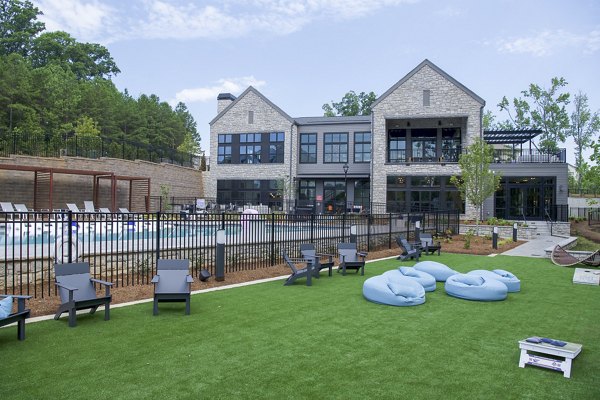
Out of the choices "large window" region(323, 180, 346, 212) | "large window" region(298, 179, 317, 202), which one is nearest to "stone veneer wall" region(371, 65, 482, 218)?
"large window" region(323, 180, 346, 212)

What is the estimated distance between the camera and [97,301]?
728 centimetres

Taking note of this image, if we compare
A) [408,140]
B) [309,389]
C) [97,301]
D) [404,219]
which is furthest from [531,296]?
[408,140]

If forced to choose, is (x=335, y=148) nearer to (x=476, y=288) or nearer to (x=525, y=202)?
(x=525, y=202)

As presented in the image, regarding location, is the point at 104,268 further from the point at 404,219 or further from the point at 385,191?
the point at 385,191

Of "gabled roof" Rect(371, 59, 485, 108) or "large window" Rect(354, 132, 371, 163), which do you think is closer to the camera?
"gabled roof" Rect(371, 59, 485, 108)

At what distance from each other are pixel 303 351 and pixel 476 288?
16.1 ft

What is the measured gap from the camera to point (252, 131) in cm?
3988

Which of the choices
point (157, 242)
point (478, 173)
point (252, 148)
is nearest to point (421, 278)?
point (157, 242)

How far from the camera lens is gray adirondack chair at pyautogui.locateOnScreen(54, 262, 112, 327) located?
7.00 metres

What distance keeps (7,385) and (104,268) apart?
19.0 ft

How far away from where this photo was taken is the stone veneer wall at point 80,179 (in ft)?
80.5

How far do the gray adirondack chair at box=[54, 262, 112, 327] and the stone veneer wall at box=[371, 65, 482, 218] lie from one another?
28.7 metres

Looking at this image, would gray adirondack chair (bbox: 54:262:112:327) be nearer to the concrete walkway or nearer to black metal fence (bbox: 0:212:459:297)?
black metal fence (bbox: 0:212:459:297)

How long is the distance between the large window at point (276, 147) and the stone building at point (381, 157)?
88mm
